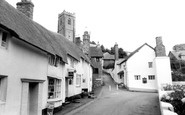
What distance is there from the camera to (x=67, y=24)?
65188mm

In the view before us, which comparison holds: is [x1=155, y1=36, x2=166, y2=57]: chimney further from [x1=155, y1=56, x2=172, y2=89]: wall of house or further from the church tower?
the church tower

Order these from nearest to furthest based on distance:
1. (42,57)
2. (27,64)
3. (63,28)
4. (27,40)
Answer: (27,40), (27,64), (42,57), (63,28)

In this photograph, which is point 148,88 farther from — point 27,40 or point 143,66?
point 27,40

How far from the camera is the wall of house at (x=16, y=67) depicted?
7.04m

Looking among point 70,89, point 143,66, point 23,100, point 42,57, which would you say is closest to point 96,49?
point 143,66

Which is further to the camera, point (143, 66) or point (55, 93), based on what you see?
point (143, 66)

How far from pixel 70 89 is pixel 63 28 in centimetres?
5086

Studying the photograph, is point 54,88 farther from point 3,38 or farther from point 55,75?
point 3,38

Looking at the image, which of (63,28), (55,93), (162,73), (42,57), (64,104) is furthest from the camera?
(63,28)

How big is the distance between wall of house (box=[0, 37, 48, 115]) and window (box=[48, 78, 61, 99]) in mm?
2628

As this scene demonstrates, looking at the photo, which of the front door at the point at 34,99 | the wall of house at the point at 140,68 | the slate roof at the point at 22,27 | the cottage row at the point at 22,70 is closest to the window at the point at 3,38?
the cottage row at the point at 22,70

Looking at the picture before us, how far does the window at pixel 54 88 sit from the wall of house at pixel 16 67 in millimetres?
2628

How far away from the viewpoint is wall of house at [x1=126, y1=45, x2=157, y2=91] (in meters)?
30.5

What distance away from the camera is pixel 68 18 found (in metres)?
66.4
